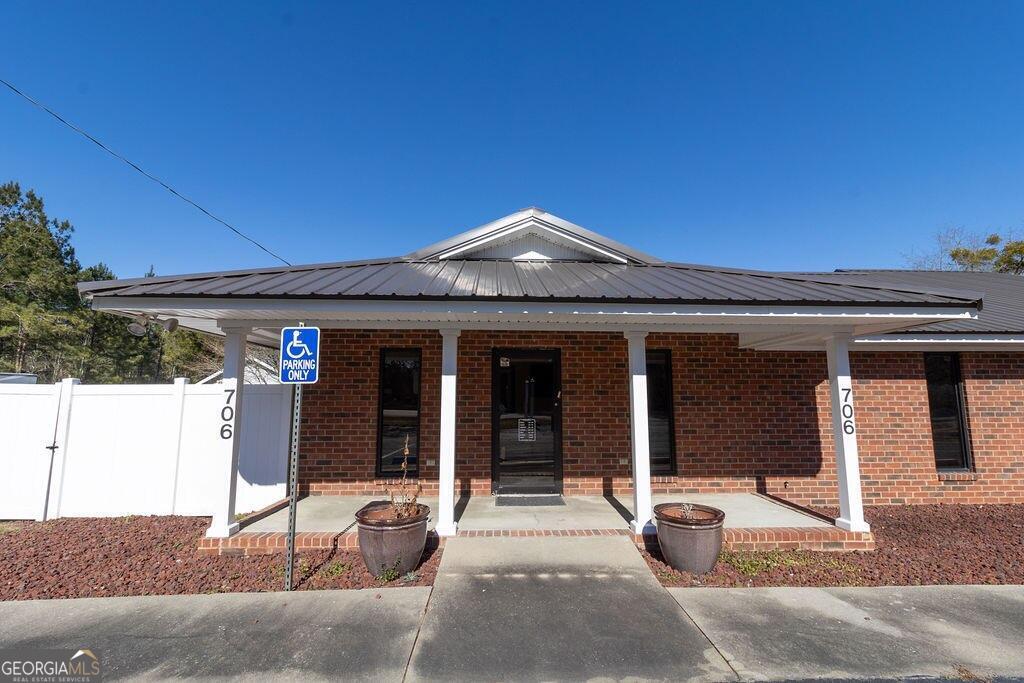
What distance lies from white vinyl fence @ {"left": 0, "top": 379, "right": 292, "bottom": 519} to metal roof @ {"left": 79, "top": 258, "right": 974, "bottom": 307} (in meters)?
1.93

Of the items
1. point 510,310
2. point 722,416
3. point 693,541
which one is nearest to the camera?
point 693,541

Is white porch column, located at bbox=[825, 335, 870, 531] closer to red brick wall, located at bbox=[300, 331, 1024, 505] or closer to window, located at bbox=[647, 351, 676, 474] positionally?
red brick wall, located at bbox=[300, 331, 1024, 505]

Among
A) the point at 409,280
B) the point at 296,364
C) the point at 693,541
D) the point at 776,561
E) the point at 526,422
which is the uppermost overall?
the point at 409,280

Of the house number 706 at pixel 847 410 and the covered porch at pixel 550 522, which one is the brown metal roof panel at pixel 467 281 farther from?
the house number 706 at pixel 847 410

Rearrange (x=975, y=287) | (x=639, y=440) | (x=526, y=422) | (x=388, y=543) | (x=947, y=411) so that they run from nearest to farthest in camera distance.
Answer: (x=388, y=543), (x=639, y=440), (x=526, y=422), (x=947, y=411), (x=975, y=287)

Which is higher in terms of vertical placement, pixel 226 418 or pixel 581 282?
pixel 581 282

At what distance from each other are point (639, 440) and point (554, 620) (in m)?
2.29

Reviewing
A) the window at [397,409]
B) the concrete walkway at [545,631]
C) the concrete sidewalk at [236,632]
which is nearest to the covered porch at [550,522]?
the window at [397,409]

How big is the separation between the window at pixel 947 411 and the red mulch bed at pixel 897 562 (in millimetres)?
1287

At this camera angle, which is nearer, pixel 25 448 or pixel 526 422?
pixel 25 448

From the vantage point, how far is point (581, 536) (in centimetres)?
519

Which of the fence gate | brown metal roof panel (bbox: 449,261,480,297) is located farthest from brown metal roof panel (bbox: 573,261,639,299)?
the fence gate

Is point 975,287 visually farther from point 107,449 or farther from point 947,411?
point 107,449

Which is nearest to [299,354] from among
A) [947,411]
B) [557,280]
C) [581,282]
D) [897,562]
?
[557,280]
